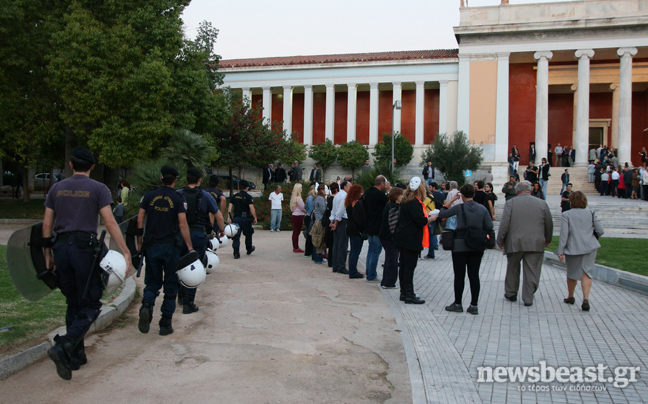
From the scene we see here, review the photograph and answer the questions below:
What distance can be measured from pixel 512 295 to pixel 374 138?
35584mm

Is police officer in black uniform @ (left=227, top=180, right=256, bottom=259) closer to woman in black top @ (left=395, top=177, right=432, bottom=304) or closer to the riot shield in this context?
woman in black top @ (left=395, top=177, right=432, bottom=304)

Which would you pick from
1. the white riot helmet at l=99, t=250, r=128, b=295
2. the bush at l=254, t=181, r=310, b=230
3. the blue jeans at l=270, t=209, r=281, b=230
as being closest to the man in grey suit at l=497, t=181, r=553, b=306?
the white riot helmet at l=99, t=250, r=128, b=295

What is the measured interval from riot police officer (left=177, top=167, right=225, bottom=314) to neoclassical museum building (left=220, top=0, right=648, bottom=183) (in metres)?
26.5

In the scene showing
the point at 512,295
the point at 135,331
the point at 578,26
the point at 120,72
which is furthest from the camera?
the point at 578,26

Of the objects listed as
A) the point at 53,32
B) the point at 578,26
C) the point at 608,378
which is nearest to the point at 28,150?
the point at 53,32

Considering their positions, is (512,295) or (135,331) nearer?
(135,331)

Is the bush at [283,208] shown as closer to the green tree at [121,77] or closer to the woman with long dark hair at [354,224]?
the green tree at [121,77]

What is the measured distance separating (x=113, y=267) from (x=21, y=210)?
77.9 ft

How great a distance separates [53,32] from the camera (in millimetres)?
21484

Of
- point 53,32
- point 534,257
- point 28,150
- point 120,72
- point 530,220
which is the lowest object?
point 534,257

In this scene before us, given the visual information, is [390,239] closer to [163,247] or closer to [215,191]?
[215,191]

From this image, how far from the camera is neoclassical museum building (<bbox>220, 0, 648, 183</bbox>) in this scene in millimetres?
37125

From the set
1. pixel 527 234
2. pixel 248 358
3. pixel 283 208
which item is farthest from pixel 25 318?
pixel 283 208

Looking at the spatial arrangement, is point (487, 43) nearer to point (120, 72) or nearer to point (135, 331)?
point (120, 72)
